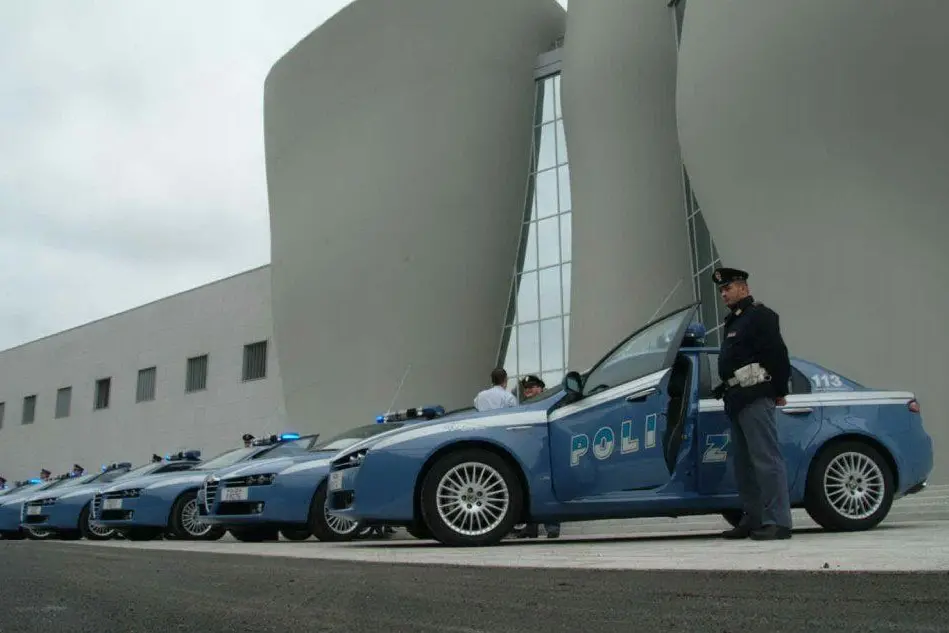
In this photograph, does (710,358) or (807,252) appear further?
(807,252)

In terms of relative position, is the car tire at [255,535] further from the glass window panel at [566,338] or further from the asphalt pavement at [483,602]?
the glass window panel at [566,338]

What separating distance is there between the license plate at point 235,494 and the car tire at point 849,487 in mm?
5764

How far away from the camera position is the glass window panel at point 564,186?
2472cm

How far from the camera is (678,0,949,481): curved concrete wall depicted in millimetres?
11117

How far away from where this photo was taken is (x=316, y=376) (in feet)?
85.4

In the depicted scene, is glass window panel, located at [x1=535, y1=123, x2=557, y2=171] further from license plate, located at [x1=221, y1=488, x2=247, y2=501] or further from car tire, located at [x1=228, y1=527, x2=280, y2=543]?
license plate, located at [x1=221, y1=488, x2=247, y2=501]

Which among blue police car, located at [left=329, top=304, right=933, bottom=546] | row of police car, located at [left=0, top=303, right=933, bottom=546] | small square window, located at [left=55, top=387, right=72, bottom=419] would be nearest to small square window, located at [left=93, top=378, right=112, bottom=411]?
small square window, located at [left=55, top=387, right=72, bottom=419]

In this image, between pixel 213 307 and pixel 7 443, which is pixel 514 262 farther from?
pixel 7 443

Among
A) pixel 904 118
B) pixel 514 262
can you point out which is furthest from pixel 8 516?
pixel 904 118

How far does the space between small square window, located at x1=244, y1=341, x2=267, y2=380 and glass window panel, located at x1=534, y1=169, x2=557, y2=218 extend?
1207 cm

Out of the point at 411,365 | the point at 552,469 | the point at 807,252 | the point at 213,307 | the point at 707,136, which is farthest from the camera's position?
the point at 213,307

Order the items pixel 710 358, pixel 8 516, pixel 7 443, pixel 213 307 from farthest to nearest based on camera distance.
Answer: pixel 7 443, pixel 213 307, pixel 8 516, pixel 710 358

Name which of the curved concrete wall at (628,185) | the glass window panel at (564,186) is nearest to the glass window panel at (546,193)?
the glass window panel at (564,186)

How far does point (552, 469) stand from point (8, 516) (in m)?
13.6
